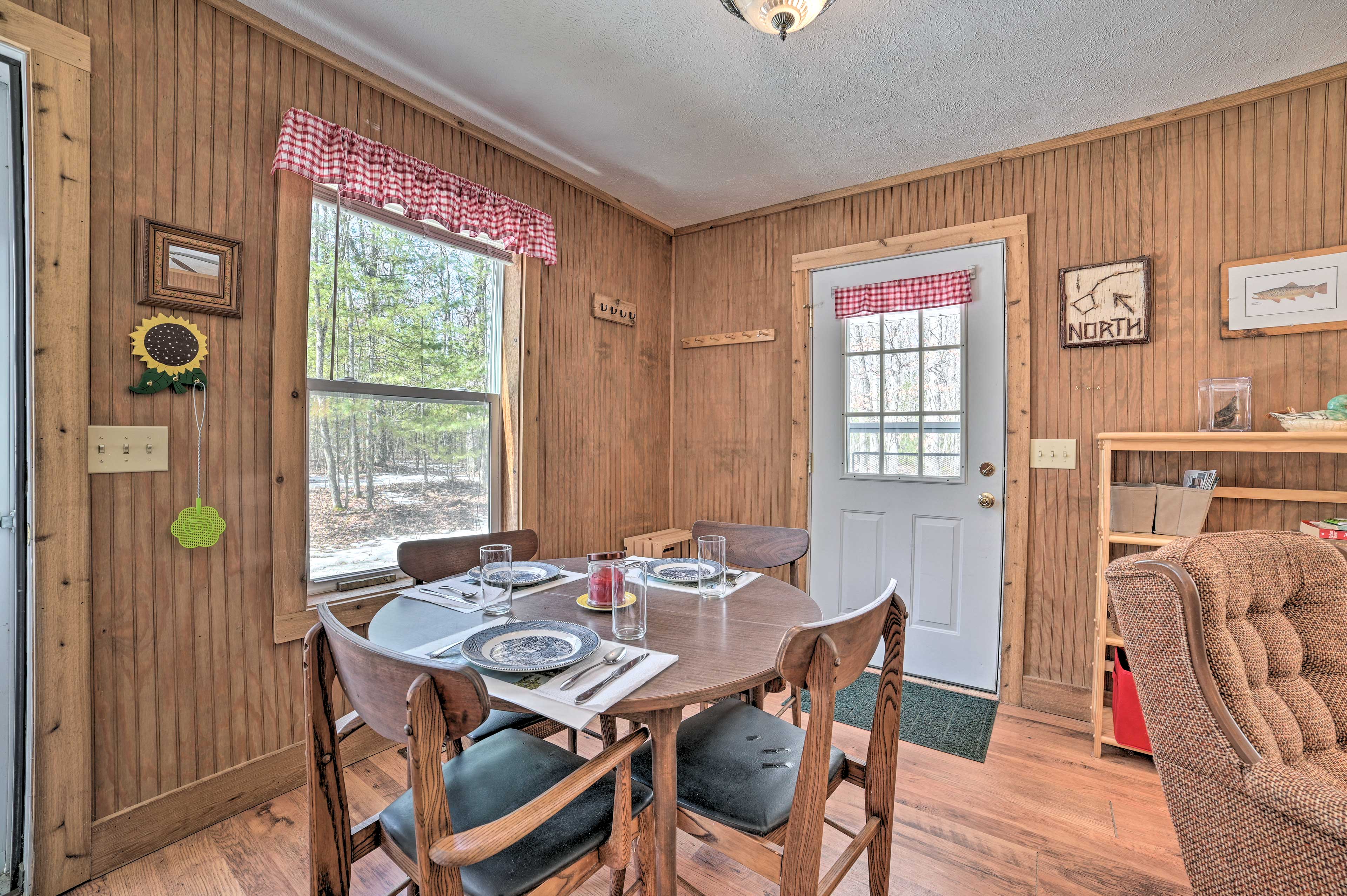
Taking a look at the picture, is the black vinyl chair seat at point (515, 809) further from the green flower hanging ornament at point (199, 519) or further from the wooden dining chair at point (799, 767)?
the green flower hanging ornament at point (199, 519)

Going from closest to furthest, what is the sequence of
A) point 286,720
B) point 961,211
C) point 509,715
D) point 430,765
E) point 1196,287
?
point 430,765
point 509,715
point 286,720
point 1196,287
point 961,211

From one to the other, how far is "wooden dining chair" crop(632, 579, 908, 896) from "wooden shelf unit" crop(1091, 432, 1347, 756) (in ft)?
4.43

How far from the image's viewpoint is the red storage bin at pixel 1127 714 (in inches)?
82.7

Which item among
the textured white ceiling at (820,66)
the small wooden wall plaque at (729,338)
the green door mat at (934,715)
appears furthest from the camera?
the small wooden wall plaque at (729,338)

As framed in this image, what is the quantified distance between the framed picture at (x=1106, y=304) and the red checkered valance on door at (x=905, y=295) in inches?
16.0

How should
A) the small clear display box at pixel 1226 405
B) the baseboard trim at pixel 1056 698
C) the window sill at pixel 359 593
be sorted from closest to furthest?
the window sill at pixel 359 593 → the small clear display box at pixel 1226 405 → the baseboard trim at pixel 1056 698

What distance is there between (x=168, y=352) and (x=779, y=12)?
1970mm

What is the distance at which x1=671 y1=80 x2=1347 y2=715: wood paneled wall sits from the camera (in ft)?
6.89

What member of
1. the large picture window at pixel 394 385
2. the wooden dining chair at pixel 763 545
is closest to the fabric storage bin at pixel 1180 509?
the wooden dining chair at pixel 763 545

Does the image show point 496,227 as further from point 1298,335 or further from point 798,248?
point 1298,335

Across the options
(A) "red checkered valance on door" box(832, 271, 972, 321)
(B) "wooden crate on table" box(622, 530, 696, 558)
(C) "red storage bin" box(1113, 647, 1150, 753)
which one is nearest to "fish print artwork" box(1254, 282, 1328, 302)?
(A) "red checkered valance on door" box(832, 271, 972, 321)

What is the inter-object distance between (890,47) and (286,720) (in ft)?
9.97

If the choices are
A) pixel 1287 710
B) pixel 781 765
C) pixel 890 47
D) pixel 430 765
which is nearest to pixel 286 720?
pixel 430 765

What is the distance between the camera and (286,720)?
75.7 inches
